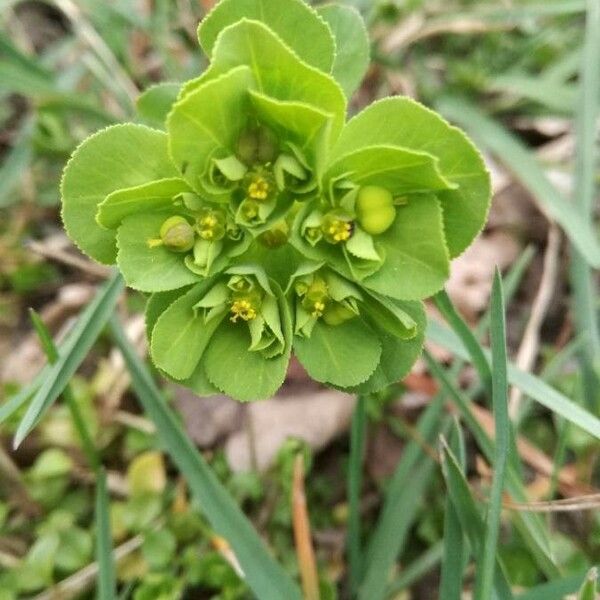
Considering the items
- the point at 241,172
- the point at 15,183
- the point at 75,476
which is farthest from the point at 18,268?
the point at 241,172

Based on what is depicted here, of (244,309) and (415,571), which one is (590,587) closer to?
(415,571)

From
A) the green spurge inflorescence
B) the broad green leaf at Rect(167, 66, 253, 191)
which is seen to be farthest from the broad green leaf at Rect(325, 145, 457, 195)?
the broad green leaf at Rect(167, 66, 253, 191)

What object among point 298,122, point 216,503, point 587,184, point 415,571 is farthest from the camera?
point 587,184

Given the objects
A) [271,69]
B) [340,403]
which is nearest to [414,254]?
[271,69]

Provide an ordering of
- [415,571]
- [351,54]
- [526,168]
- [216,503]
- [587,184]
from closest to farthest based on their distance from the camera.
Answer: [351,54]
[216,503]
[415,571]
[587,184]
[526,168]

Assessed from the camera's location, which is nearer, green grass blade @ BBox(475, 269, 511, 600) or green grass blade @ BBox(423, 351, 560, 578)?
green grass blade @ BBox(475, 269, 511, 600)

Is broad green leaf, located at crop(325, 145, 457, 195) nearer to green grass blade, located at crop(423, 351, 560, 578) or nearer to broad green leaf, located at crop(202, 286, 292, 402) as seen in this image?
broad green leaf, located at crop(202, 286, 292, 402)

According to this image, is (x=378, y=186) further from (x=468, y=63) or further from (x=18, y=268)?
(x=468, y=63)
